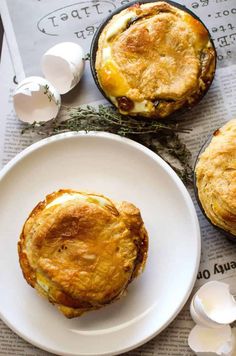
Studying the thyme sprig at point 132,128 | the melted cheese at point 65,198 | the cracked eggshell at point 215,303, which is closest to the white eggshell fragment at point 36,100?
the thyme sprig at point 132,128

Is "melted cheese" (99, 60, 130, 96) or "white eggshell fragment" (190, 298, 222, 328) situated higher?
"melted cheese" (99, 60, 130, 96)

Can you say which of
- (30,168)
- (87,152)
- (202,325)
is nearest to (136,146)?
(87,152)

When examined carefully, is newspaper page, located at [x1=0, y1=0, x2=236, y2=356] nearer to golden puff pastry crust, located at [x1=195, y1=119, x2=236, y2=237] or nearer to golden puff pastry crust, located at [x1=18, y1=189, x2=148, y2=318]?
golden puff pastry crust, located at [x1=195, y1=119, x2=236, y2=237]

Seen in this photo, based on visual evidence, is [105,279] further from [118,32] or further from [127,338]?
[118,32]

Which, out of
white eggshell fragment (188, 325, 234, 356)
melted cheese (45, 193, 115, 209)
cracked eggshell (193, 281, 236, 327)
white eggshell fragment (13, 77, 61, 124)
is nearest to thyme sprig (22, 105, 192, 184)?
white eggshell fragment (13, 77, 61, 124)

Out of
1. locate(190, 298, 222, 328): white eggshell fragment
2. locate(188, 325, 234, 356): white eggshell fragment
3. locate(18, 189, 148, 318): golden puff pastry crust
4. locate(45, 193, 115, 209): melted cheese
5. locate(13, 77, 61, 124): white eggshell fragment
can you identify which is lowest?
locate(188, 325, 234, 356): white eggshell fragment

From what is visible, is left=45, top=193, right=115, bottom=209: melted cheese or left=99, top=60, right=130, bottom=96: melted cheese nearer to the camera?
left=45, top=193, right=115, bottom=209: melted cheese
